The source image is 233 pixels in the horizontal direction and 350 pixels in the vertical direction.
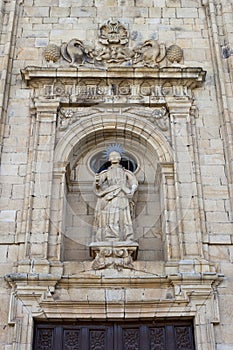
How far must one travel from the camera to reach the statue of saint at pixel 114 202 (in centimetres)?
960

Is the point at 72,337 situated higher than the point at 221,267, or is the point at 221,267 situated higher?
the point at 221,267

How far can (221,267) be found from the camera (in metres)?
9.20

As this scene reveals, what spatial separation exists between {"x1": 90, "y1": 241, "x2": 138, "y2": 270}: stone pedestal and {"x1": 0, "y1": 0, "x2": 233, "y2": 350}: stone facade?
74mm

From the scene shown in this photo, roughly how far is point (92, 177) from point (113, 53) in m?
2.96

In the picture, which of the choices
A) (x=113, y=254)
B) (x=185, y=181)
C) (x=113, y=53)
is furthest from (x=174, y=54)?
(x=113, y=254)

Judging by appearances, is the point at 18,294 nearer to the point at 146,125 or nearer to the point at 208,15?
the point at 146,125

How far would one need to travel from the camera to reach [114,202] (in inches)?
391

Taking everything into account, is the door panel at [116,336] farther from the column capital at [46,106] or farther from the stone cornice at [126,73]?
the stone cornice at [126,73]

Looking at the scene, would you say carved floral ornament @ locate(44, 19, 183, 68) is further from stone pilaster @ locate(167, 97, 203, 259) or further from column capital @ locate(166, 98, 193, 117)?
stone pilaster @ locate(167, 97, 203, 259)

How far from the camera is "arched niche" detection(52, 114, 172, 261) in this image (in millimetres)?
10047

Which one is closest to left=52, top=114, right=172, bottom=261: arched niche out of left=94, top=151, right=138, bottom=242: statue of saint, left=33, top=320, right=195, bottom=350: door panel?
left=94, top=151, right=138, bottom=242: statue of saint

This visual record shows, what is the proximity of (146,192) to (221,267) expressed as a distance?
91.4 inches

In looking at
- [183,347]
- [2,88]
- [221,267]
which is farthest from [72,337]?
[2,88]

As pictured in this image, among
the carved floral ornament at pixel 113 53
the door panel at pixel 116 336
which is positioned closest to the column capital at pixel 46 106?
the carved floral ornament at pixel 113 53
